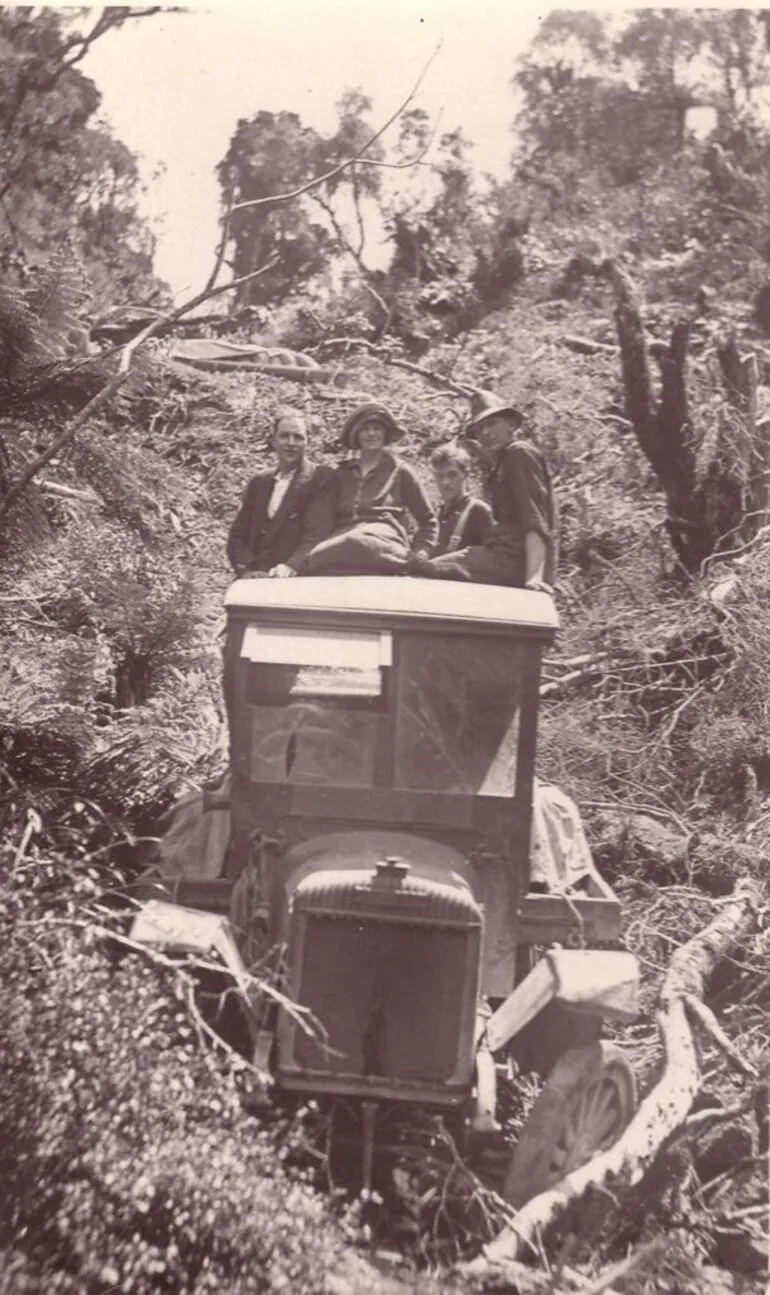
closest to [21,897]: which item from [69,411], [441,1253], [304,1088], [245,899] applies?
[245,899]

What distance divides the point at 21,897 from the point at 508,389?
387cm

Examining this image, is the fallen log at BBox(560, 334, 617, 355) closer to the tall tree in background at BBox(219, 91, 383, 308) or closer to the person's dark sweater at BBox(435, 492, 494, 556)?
the tall tree in background at BBox(219, 91, 383, 308)

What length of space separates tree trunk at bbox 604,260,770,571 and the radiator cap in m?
2.99

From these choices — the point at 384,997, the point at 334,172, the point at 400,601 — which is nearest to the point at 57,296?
the point at 334,172

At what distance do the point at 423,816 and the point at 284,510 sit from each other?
139cm

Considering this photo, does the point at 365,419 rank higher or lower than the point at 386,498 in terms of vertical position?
higher

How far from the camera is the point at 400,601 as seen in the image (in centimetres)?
432

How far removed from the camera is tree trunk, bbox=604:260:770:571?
594cm

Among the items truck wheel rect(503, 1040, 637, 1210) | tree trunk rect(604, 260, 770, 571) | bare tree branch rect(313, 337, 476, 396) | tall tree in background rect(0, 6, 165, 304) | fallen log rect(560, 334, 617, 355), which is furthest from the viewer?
fallen log rect(560, 334, 617, 355)

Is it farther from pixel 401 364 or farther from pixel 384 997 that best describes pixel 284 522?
pixel 384 997

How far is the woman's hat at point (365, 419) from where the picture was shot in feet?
16.4

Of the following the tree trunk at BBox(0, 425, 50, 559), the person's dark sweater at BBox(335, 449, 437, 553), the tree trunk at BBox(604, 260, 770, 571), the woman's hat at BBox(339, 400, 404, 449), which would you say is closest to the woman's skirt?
the person's dark sweater at BBox(335, 449, 437, 553)

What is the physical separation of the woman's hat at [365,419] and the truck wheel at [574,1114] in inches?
90.9

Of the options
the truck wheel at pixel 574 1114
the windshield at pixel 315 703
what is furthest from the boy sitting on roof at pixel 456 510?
the truck wheel at pixel 574 1114
